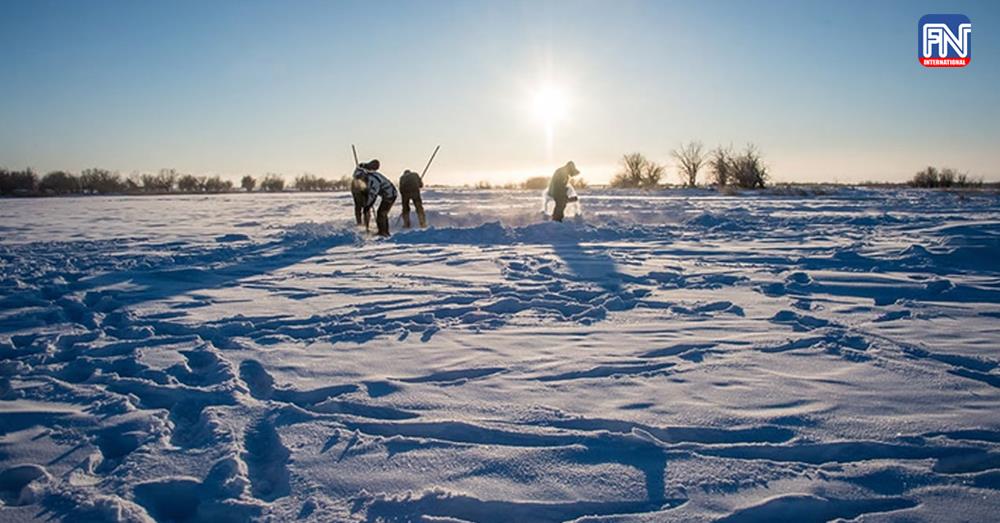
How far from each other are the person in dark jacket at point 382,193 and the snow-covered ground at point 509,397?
5692 mm

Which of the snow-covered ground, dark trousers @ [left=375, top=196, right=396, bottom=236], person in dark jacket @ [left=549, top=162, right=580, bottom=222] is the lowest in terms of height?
the snow-covered ground

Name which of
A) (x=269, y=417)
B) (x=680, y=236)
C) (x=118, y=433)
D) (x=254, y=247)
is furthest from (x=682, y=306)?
(x=254, y=247)

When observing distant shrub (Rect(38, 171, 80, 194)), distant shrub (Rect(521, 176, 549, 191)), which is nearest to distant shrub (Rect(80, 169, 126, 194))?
distant shrub (Rect(38, 171, 80, 194))

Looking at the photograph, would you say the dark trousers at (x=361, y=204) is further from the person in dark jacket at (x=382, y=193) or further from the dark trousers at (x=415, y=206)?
the dark trousers at (x=415, y=206)

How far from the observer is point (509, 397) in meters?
3.00

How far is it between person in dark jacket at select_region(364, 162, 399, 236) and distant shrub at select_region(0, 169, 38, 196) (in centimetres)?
5125

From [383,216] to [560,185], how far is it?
461cm

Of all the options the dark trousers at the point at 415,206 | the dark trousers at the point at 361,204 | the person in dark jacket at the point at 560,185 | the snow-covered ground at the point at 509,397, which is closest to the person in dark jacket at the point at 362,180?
the dark trousers at the point at 361,204

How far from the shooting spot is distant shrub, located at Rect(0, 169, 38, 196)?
158 feet

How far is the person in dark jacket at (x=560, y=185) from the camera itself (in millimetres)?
13789

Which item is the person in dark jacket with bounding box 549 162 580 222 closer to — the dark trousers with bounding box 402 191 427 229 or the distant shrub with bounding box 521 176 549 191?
the dark trousers with bounding box 402 191 427 229

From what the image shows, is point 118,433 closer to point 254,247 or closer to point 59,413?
point 59,413

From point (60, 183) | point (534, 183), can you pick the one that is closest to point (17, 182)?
point (60, 183)

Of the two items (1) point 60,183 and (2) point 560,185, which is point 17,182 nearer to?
(1) point 60,183
